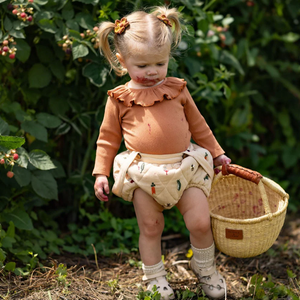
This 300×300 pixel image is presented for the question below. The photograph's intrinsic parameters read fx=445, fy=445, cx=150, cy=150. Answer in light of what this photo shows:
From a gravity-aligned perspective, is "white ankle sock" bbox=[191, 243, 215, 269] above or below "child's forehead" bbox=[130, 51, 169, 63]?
below

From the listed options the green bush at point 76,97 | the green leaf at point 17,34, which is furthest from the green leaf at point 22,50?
the green leaf at point 17,34

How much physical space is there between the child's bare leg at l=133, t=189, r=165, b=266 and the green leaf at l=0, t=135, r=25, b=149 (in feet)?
2.08

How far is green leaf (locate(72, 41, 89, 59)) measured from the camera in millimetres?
2441

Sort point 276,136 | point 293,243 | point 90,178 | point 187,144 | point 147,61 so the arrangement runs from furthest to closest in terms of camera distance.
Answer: point 276,136 → point 293,243 → point 90,178 → point 187,144 → point 147,61

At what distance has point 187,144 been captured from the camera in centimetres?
213

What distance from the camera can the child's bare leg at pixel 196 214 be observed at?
2078mm

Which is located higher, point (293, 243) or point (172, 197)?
point (172, 197)

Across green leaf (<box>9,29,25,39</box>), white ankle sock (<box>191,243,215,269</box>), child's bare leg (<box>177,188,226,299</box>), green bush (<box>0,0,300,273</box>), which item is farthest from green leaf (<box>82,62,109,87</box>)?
white ankle sock (<box>191,243,215,269</box>)

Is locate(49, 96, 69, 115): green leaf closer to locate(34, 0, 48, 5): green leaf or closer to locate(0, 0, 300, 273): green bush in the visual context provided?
locate(0, 0, 300, 273): green bush

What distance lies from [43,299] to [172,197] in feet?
2.63

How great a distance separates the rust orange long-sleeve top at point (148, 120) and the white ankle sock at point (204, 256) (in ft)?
1.65

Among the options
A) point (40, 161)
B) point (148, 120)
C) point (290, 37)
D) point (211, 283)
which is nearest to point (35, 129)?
point (40, 161)

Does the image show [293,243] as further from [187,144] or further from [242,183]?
[187,144]

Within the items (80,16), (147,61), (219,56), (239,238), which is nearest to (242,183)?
(239,238)
